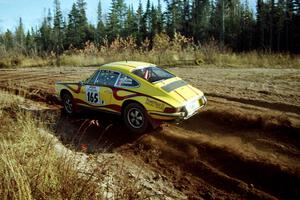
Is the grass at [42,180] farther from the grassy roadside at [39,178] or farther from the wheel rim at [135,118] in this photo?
the wheel rim at [135,118]

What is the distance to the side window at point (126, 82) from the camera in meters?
7.55

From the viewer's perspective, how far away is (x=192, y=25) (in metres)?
55.2

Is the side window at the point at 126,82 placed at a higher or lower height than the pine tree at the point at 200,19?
lower

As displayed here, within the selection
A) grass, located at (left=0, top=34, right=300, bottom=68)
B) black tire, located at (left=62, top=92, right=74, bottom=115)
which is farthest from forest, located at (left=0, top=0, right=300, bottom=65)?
black tire, located at (left=62, top=92, right=74, bottom=115)

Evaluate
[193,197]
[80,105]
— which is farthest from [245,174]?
[80,105]

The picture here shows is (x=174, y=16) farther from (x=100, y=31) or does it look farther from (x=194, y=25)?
(x=100, y=31)

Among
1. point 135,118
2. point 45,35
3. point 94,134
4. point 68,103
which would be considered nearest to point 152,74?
point 135,118

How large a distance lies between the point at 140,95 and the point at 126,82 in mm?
625

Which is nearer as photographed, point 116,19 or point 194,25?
point 194,25

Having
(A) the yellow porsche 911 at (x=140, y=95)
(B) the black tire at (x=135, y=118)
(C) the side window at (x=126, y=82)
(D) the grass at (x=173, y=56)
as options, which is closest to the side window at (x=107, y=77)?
(A) the yellow porsche 911 at (x=140, y=95)

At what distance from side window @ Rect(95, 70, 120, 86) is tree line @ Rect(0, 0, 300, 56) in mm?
25310

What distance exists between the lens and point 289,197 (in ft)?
15.7

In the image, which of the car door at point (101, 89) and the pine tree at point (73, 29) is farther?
the pine tree at point (73, 29)

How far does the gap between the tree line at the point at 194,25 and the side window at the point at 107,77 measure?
25310 millimetres
